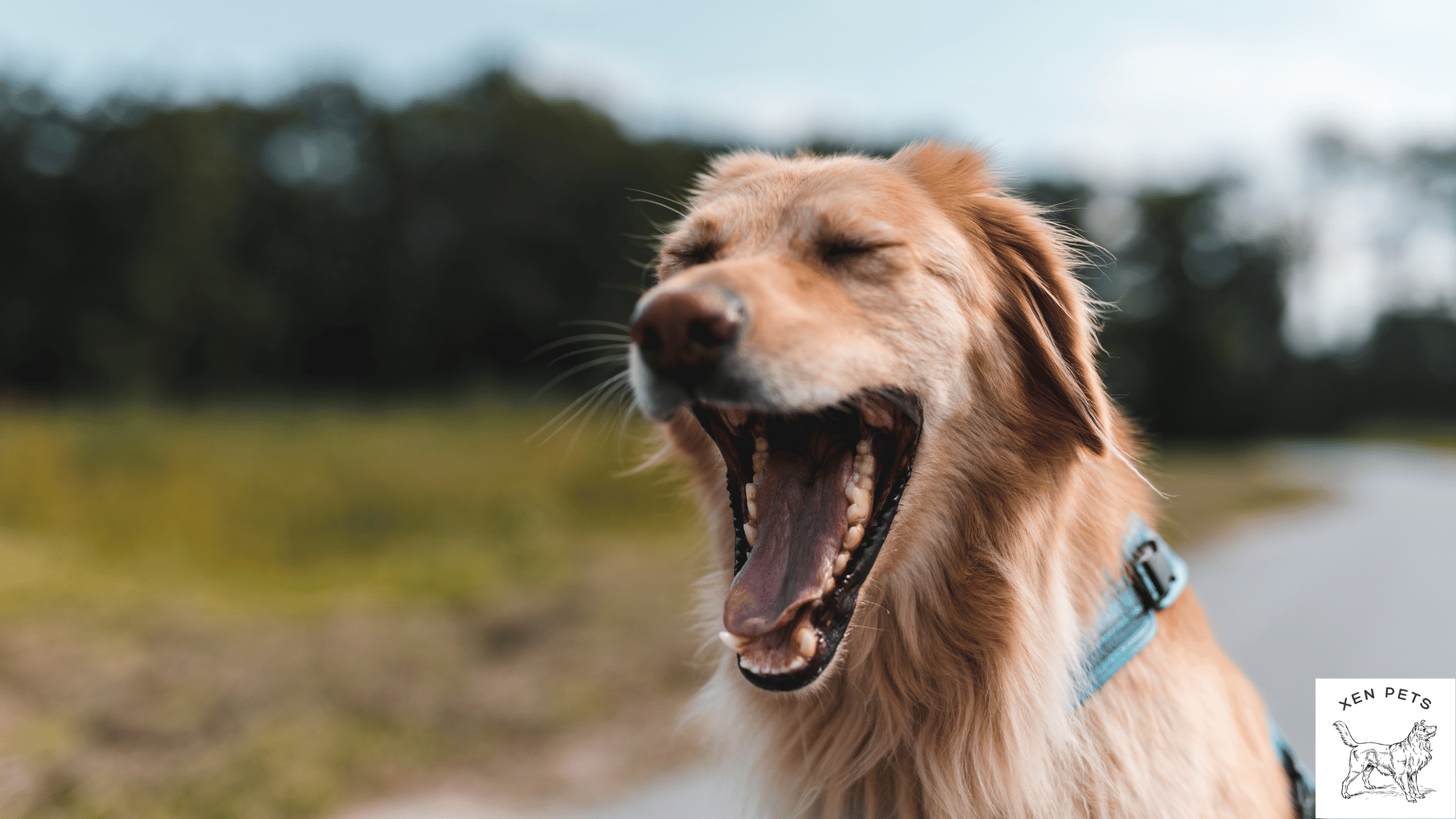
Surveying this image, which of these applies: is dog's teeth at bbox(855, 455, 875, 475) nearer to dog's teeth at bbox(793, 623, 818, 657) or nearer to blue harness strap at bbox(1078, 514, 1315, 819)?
dog's teeth at bbox(793, 623, 818, 657)

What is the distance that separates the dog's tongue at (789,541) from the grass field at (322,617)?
0.87m

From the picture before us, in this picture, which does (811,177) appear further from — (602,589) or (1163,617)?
(602,589)

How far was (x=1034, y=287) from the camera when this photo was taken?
220cm

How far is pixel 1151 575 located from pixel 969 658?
1.62 ft

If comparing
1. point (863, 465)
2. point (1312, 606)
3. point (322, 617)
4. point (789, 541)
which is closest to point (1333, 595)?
point (1312, 606)

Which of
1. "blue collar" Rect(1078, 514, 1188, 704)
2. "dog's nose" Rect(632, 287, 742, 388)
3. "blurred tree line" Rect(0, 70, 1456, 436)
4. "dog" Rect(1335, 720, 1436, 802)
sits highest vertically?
"blurred tree line" Rect(0, 70, 1456, 436)

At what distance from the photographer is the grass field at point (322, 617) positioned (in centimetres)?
A: 389

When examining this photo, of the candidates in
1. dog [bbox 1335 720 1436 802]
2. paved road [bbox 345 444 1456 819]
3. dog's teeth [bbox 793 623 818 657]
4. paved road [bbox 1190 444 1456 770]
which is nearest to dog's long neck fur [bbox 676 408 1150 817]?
dog's teeth [bbox 793 623 818 657]

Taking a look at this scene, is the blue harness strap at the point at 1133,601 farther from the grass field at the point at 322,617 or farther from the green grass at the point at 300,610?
the green grass at the point at 300,610

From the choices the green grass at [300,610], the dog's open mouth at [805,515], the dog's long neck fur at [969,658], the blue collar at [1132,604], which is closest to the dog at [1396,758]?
the blue collar at [1132,604]

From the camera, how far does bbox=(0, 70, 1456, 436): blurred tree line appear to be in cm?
1452

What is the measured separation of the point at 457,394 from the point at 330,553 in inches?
289

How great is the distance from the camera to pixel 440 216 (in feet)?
64.5

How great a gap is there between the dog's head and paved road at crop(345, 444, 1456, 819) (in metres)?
0.82
